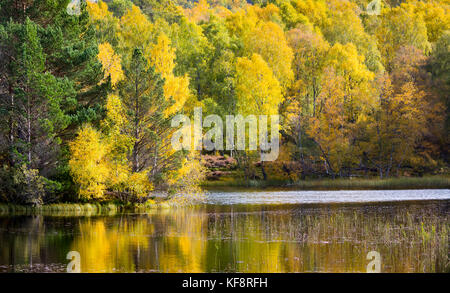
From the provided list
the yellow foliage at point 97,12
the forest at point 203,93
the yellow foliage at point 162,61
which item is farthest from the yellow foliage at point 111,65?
the yellow foliage at point 97,12

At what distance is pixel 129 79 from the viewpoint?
1361 inches

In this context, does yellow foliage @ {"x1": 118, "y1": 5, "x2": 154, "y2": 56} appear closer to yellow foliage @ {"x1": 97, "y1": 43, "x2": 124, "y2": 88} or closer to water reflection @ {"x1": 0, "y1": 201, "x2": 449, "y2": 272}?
yellow foliage @ {"x1": 97, "y1": 43, "x2": 124, "y2": 88}

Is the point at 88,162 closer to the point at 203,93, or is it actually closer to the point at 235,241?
the point at 235,241

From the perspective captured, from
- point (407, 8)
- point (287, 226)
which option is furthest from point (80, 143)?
point (407, 8)

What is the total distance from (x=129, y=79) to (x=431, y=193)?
20.6 meters

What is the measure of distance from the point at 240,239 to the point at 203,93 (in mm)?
42962

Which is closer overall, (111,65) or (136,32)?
(111,65)

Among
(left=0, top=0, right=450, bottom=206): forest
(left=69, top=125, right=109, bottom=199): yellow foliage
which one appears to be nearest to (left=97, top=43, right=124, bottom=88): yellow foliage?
(left=0, top=0, right=450, bottom=206): forest

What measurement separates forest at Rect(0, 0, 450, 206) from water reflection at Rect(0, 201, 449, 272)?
4070 mm

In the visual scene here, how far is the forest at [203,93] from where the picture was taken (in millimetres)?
32156

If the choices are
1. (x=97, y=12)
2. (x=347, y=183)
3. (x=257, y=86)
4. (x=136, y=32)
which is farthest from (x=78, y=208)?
(x=97, y=12)

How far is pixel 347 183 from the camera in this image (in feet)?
175

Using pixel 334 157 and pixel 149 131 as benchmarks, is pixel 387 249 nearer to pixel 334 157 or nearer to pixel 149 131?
pixel 149 131

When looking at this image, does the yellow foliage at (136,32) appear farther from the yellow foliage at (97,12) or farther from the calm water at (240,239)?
the calm water at (240,239)
